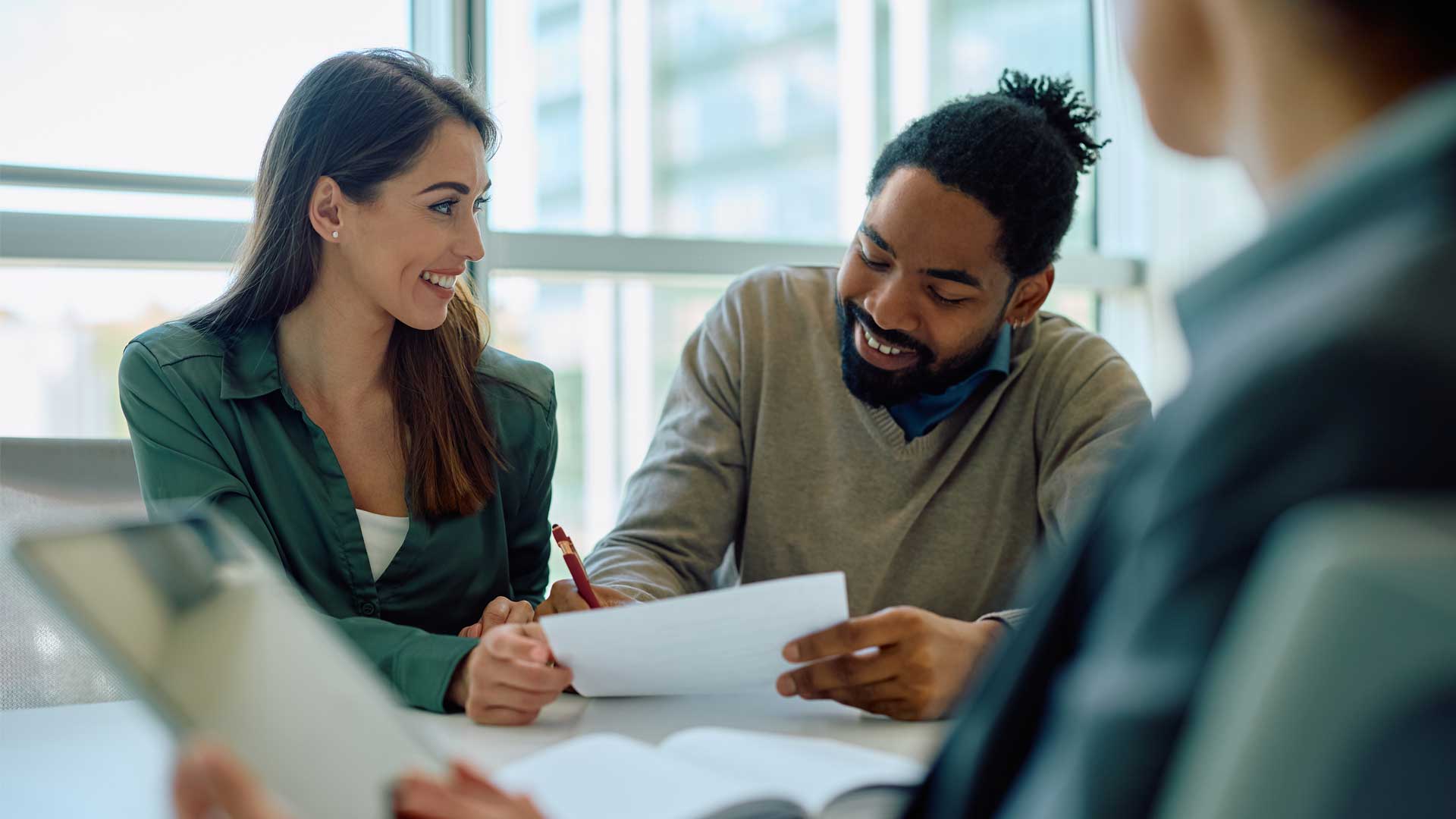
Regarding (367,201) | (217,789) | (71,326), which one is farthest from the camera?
(71,326)

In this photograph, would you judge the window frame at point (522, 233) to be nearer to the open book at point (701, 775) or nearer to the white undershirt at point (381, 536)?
the white undershirt at point (381, 536)

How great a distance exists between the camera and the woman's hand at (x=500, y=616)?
1375 millimetres

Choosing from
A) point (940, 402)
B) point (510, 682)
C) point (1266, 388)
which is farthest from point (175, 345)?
point (1266, 388)

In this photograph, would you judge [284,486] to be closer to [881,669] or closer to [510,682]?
[510,682]

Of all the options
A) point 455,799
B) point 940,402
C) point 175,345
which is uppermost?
point 175,345

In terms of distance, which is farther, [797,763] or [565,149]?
[565,149]

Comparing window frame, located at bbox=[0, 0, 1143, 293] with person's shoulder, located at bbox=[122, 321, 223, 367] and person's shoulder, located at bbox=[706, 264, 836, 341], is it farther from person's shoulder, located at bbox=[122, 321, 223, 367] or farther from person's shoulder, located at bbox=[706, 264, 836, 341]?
person's shoulder, located at bbox=[122, 321, 223, 367]

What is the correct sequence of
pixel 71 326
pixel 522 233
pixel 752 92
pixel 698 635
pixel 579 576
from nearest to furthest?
pixel 698 635 → pixel 579 576 → pixel 71 326 → pixel 522 233 → pixel 752 92

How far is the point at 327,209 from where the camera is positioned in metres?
1.59

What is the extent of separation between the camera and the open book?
772mm

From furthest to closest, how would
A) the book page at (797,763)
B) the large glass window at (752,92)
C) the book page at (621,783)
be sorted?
1. the large glass window at (752,92)
2. the book page at (797,763)
3. the book page at (621,783)

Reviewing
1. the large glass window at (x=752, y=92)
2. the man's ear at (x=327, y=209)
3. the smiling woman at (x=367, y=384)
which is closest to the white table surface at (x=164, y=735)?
the smiling woman at (x=367, y=384)

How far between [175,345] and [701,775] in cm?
98

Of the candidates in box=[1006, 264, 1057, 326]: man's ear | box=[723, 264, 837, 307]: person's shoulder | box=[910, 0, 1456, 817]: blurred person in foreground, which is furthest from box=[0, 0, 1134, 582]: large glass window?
box=[910, 0, 1456, 817]: blurred person in foreground
